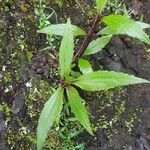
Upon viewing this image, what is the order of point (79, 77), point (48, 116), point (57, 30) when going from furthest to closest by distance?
point (57, 30) < point (79, 77) < point (48, 116)

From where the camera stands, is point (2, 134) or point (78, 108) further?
point (2, 134)

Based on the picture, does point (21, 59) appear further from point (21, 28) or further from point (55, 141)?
point (55, 141)

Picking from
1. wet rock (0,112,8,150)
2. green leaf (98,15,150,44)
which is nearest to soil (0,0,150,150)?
wet rock (0,112,8,150)

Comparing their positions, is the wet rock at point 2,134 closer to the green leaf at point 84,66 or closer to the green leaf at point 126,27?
the green leaf at point 84,66

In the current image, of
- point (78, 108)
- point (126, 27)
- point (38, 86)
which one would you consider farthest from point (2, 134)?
point (126, 27)

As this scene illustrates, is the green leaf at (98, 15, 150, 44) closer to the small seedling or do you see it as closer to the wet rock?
the small seedling

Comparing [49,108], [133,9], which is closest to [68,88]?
[49,108]

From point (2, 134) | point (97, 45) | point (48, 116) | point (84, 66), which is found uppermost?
point (97, 45)

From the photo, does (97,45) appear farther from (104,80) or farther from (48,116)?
(48,116)
